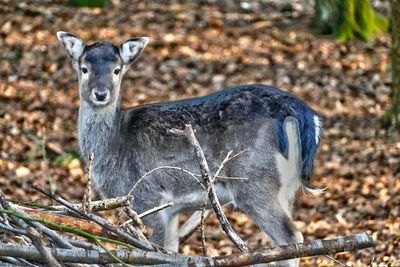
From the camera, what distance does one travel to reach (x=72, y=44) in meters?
7.67

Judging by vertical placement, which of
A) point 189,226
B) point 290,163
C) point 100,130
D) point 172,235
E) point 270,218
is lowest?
point 189,226

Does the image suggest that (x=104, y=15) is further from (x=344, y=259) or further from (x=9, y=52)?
(x=344, y=259)

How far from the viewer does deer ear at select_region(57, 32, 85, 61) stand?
7.64m

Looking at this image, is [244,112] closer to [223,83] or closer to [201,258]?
[201,258]

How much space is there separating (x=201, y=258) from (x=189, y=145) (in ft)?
10.9

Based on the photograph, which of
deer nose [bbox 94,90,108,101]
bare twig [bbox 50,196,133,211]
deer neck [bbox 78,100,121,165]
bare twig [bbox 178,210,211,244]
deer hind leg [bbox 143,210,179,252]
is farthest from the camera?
bare twig [bbox 178,210,211,244]

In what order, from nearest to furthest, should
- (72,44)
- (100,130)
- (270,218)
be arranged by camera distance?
(270,218), (72,44), (100,130)

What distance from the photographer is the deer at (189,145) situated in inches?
285

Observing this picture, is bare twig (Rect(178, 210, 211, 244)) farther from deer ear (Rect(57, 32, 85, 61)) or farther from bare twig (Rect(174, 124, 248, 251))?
bare twig (Rect(174, 124, 248, 251))

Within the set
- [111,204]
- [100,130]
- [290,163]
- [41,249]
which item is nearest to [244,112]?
[290,163]

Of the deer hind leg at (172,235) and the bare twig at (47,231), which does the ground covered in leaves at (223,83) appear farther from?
the bare twig at (47,231)

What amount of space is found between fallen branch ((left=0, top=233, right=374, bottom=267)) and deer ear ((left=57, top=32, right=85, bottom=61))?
3.56 meters

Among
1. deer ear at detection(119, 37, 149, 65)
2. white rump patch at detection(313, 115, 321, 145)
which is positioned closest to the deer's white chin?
deer ear at detection(119, 37, 149, 65)

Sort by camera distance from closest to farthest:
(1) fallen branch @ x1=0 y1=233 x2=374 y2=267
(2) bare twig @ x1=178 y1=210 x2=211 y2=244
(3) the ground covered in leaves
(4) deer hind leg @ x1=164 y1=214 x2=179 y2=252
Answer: (1) fallen branch @ x1=0 y1=233 x2=374 y2=267 < (4) deer hind leg @ x1=164 y1=214 x2=179 y2=252 < (2) bare twig @ x1=178 y1=210 x2=211 y2=244 < (3) the ground covered in leaves
